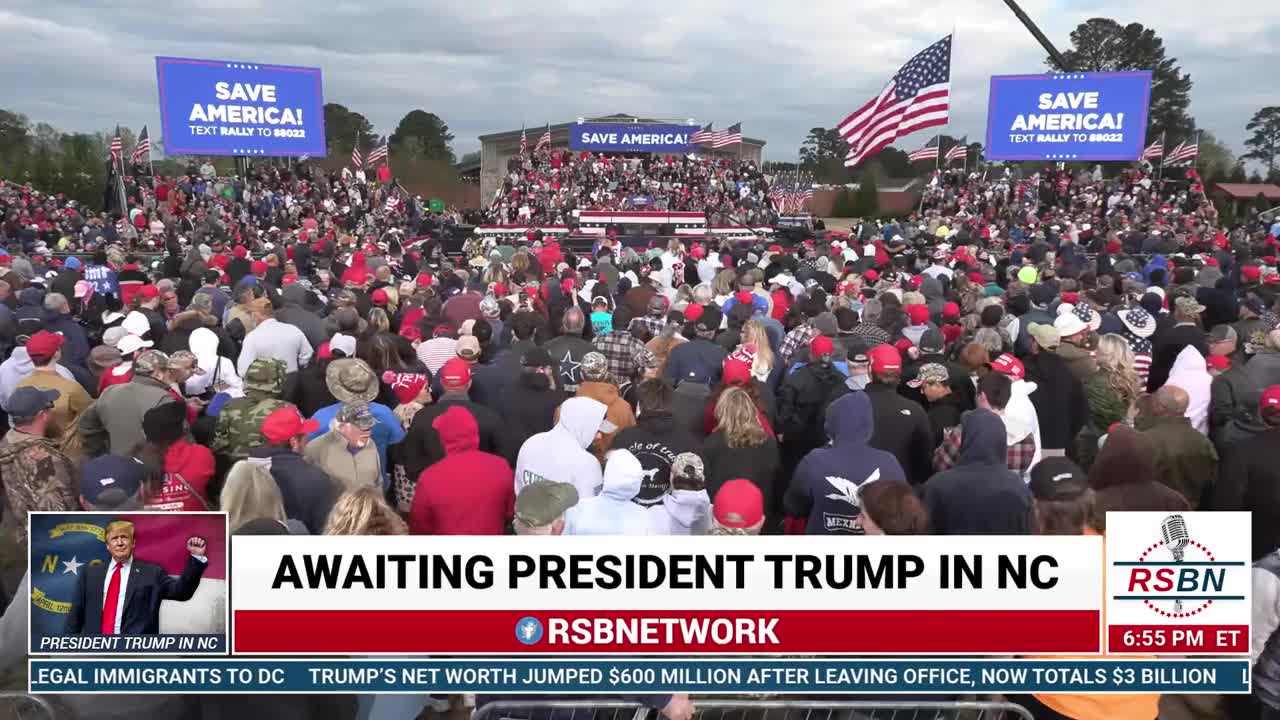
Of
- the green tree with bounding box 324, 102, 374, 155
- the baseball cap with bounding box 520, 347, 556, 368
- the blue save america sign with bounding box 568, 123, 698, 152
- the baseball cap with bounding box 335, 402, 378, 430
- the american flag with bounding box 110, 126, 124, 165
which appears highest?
the green tree with bounding box 324, 102, 374, 155

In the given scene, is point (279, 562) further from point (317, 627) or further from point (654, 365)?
point (654, 365)

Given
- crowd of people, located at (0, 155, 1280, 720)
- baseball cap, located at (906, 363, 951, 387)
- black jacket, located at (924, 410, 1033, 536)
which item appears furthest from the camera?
baseball cap, located at (906, 363, 951, 387)

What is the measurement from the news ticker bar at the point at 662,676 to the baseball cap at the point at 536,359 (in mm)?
3032

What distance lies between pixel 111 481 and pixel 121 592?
0.96 meters

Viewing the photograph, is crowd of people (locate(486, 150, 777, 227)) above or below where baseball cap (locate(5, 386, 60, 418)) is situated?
above

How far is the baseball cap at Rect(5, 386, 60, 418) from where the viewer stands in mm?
5039

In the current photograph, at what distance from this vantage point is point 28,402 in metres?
5.08

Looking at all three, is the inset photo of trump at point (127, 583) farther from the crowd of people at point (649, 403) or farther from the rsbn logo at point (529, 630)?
the rsbn logo at point (529, 630)

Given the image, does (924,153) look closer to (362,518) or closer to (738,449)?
(738,449)

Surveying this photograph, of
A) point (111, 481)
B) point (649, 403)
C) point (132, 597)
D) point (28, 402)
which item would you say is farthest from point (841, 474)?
point (28, 402)

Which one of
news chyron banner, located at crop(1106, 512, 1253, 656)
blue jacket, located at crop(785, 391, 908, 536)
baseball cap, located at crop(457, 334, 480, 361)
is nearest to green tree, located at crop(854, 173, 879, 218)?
baseball cap, located at crop(457, 334, 480, 361)

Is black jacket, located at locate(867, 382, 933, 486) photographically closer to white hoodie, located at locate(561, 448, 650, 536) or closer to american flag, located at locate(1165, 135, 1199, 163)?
white hoodie, located at locate(561, 448, 650, 536)

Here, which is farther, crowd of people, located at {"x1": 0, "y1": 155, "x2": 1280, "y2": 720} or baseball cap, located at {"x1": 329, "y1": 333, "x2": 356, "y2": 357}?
baseball cap, located at {"x1": 329, "y1": 333, "x2": 356, "y2": 357}

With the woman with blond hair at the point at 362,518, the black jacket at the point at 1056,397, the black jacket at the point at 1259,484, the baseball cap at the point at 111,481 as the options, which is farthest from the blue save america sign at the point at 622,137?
the woman with blond hair at the point at 362,518
